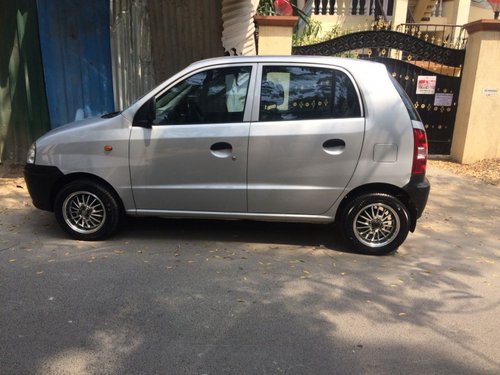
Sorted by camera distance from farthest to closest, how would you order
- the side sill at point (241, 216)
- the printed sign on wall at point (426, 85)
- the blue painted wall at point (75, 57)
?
the printed sign on wall at point (426, 85) → the blue painted wall at point (75, 57) → the side sill at point (241, 216)

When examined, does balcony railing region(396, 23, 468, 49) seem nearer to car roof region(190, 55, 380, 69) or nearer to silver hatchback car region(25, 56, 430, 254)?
car roof region(190, 55, 380, 69)

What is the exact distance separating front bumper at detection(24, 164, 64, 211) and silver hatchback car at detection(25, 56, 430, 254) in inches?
1.3

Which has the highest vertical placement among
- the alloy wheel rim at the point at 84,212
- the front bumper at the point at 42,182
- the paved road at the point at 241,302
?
the front bumper at the point at 42,182

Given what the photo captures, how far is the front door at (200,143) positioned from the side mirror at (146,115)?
6cm

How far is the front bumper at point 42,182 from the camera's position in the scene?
4.78 m

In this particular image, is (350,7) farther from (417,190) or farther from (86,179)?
(86,179)

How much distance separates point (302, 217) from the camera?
15.3 feet

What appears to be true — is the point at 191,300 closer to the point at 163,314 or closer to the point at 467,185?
the point at 163,314

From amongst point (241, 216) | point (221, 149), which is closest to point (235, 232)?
point (241, 216)

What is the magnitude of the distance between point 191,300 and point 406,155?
2324mm

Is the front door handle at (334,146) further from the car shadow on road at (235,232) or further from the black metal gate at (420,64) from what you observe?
the black metal gate at (420,64)

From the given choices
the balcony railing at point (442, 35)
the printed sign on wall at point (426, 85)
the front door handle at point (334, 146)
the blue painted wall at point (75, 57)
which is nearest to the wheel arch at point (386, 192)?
the front door handle at point (334, 146)

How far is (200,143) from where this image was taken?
14.8ft

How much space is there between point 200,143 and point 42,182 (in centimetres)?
169
